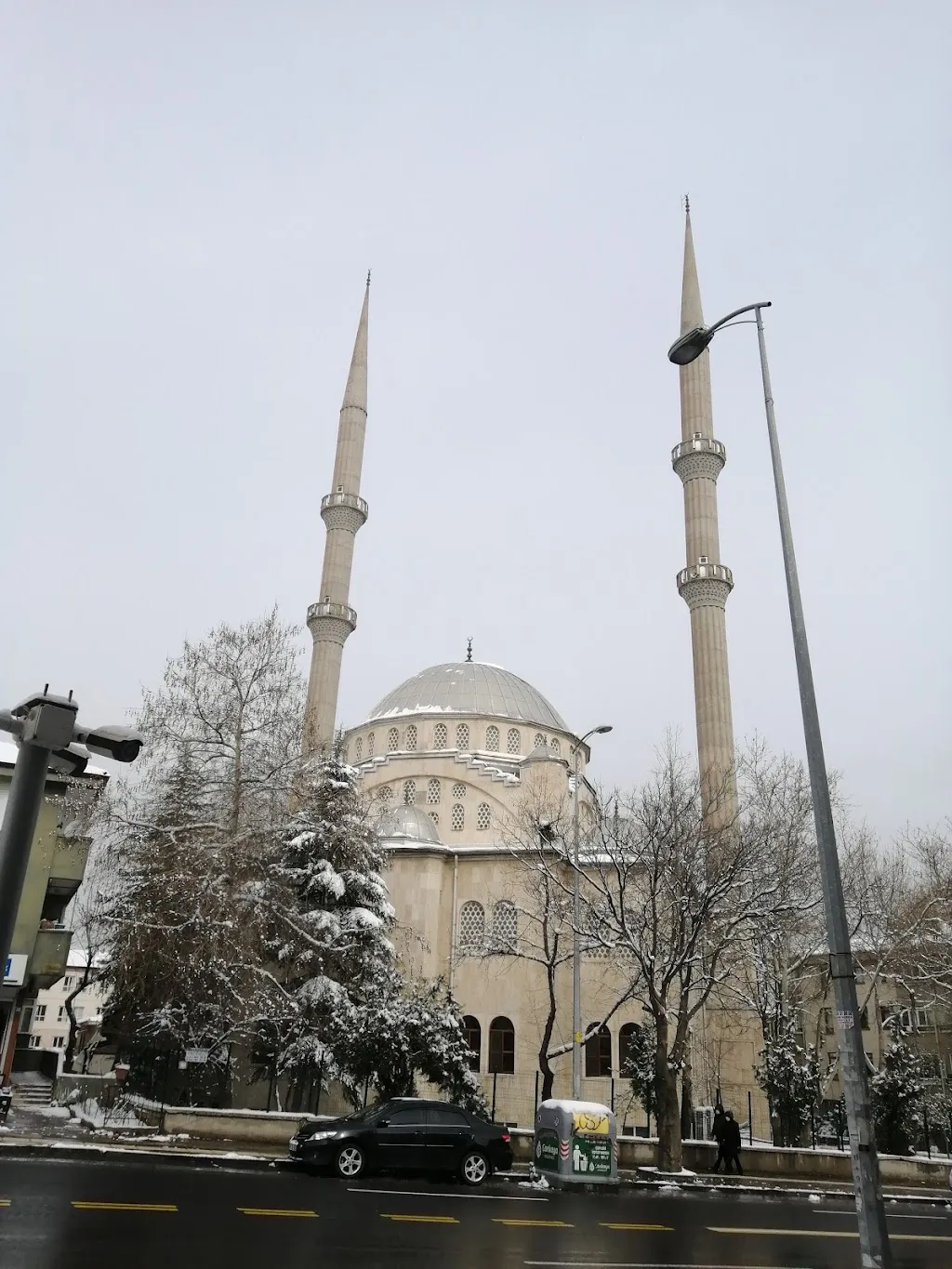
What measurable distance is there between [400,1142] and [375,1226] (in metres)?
4.52

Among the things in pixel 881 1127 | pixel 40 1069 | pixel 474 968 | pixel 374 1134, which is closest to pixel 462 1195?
pixel 374 1134

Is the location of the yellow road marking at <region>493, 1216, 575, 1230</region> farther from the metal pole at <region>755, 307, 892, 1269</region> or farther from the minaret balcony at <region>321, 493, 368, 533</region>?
the minaret balcony at <region>321, 493, 368, 533</region>

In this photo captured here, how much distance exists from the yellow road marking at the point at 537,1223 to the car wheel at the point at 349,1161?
344 cm

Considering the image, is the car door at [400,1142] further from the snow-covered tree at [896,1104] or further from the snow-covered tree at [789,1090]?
the snow-covered tree at [896,1104]

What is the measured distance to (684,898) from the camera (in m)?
19.5

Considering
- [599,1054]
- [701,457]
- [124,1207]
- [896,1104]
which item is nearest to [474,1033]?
[599,1054]

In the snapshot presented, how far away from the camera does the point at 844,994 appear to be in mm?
8805

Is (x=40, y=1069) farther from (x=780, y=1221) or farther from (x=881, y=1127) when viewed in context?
(x=780, y=1221)

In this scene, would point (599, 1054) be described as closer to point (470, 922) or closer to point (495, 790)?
point (470, 922)

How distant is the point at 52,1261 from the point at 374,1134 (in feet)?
25.2

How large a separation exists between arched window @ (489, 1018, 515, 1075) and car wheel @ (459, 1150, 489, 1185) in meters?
20.1

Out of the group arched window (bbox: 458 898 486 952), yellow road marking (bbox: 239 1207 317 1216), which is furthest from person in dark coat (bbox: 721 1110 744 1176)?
arched window (bbox: 458 898 486 952)

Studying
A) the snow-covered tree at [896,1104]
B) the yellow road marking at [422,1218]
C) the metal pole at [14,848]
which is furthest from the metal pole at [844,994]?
the snow-covered tree at [896,1104]

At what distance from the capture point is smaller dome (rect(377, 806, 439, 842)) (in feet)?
124
